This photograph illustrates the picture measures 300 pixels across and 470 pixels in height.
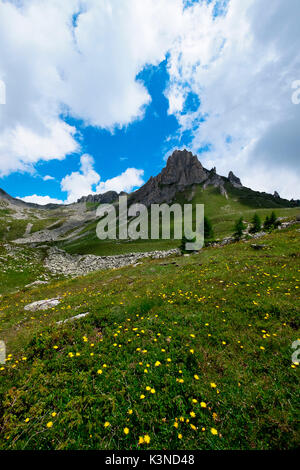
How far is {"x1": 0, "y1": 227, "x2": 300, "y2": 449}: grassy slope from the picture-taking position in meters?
3.77

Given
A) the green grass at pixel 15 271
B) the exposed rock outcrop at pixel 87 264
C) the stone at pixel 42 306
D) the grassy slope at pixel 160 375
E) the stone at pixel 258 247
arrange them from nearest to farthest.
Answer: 1. the grassy slope at pixel 160 375
2. the stone at pixel 42 306
3. the stone at pixel 258 247
4. the green grass at pixel 15 271
5. the exposed rock outcrop at pixel 87 264

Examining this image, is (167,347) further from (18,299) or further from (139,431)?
(18,299)

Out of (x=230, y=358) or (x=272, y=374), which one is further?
(x=230, y=358)

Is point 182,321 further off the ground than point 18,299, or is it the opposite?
point 182,321

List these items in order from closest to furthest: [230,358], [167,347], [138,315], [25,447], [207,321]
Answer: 1. [25,447]
2. [230,358]
3. [167,347]
4. [207,321]
5. [138,315]

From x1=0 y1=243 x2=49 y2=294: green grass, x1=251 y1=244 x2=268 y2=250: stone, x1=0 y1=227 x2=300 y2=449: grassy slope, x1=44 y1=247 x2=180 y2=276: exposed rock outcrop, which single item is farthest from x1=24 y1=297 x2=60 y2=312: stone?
x1=251 y1=244 x2=268 y2=250: stone

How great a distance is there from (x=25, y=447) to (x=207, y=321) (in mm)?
6764

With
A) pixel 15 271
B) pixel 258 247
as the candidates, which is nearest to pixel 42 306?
pixel 258 247

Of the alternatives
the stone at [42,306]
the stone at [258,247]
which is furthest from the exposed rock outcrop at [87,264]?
the stone at [42,306]

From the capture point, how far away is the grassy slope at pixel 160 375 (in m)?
3.77

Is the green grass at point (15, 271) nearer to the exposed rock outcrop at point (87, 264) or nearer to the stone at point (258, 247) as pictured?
the exposed rock outcrop at point (87, 264)

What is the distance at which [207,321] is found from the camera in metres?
7.70
